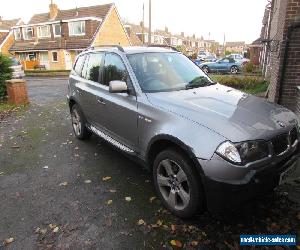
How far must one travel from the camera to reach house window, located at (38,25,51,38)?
134 feet

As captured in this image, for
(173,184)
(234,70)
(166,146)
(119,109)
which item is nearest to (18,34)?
(234,70)

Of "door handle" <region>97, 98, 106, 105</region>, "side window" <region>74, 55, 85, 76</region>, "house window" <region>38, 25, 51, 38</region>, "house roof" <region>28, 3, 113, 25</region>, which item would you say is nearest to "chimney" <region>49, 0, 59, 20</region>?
"house roof" <region>28, 3, 113, 25</region>

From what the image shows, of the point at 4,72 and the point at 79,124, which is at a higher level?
the point at 4,72

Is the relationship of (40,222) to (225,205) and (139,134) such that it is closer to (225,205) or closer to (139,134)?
(139,134)

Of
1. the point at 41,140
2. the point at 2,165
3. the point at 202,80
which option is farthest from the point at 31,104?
the point at 202,80

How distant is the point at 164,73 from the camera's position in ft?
14.7

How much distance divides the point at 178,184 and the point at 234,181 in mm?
799

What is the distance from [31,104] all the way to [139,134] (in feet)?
29.6

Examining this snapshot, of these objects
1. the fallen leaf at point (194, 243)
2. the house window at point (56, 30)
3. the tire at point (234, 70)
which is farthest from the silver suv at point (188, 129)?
the house window at point (56, 30)

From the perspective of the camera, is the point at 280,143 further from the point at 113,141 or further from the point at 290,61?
the point at 290,61

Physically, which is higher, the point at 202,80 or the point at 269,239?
the point at 202,80

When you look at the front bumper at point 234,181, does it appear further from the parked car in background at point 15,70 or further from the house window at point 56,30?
the house window at point 56,30

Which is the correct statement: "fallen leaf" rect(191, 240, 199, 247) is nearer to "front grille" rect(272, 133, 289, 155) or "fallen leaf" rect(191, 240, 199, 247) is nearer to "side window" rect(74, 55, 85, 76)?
"front grille" rect(272, 133, 289, 155)

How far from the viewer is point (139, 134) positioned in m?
4.06
